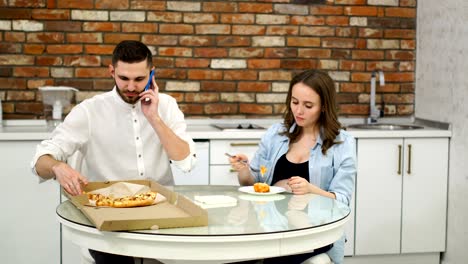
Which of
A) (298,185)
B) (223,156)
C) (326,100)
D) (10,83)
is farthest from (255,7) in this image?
(298,185)

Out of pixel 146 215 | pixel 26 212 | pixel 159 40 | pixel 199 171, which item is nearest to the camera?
pixel 146 215

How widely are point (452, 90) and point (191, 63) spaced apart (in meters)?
1.72

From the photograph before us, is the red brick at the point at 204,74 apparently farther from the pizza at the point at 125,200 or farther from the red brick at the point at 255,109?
the pizza at the point at 125,200

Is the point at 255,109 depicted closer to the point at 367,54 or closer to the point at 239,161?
the point at 367,54

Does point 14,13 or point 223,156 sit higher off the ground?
point 14,13

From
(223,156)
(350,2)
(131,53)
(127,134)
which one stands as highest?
(350,2)

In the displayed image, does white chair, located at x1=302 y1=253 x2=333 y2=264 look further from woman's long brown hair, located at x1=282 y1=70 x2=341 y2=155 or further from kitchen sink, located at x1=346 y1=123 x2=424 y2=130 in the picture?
kitchen sink, located at x1=346 y1=123 x2=424 y2=130

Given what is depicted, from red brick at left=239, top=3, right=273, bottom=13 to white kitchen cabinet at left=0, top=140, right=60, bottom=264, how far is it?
5.43ft

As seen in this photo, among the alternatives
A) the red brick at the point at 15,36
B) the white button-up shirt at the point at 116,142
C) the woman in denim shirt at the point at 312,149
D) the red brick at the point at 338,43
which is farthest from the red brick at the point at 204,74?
the woman in denim shirt at the point at 312,149

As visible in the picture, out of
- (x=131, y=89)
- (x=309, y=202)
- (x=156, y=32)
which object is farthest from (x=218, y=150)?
(x=309, y=202)

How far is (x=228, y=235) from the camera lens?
1.92m

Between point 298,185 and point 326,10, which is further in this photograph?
point 326,10

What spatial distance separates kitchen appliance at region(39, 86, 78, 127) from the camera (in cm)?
416

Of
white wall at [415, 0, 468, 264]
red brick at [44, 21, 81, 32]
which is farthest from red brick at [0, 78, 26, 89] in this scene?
white wall at [415, 0, 468, 264]
